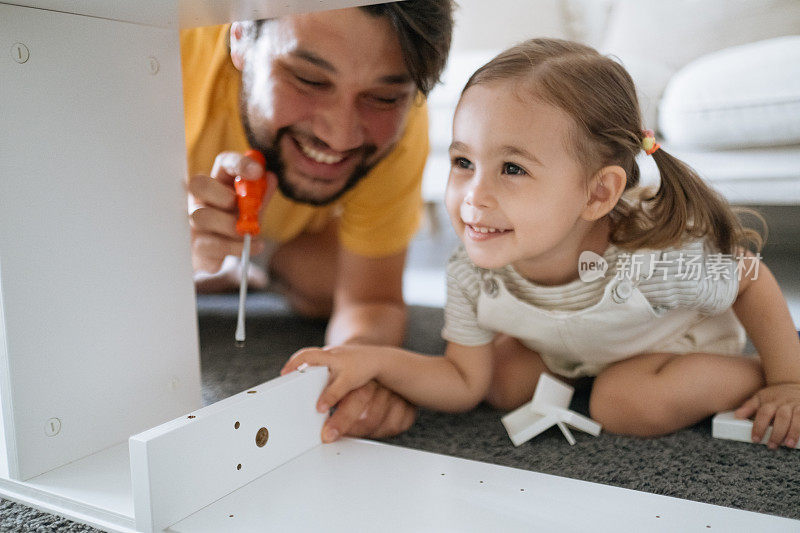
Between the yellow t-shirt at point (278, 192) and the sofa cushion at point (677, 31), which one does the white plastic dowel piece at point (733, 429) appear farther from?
the yellow t-shirt at point (278, 192)

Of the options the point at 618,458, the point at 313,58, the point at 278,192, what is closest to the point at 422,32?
the point at 313,58

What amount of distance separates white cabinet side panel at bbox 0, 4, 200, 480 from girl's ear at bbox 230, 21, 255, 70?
0.08 meters

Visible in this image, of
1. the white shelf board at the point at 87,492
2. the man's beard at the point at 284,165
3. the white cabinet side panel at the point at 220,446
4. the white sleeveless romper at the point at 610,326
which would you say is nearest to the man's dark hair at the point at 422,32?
the man's beard at the point at 284,165

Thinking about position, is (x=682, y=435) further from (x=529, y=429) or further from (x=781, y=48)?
(x=781, y=48)

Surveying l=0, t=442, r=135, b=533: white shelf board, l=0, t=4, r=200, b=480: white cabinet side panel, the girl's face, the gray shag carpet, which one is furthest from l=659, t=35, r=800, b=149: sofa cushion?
l=0, t=442, r=135, b=533: white shelf board

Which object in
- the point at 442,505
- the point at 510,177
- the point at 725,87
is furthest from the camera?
the point at 725,87

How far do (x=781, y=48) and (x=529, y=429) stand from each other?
19.3 inches

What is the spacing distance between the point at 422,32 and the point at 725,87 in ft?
1.36

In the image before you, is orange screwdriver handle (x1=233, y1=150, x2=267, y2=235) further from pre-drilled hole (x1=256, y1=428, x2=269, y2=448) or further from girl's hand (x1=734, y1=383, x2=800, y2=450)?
girl's hand (x1=734, y1=383, x2=800, y2=450)

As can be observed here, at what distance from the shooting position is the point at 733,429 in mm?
657

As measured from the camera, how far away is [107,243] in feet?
2.01

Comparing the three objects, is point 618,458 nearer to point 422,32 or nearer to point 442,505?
point 442,505

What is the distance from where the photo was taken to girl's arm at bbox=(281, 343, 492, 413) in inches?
25.6

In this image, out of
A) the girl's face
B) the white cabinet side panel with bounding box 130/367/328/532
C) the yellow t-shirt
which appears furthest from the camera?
the yellow t-shirt
